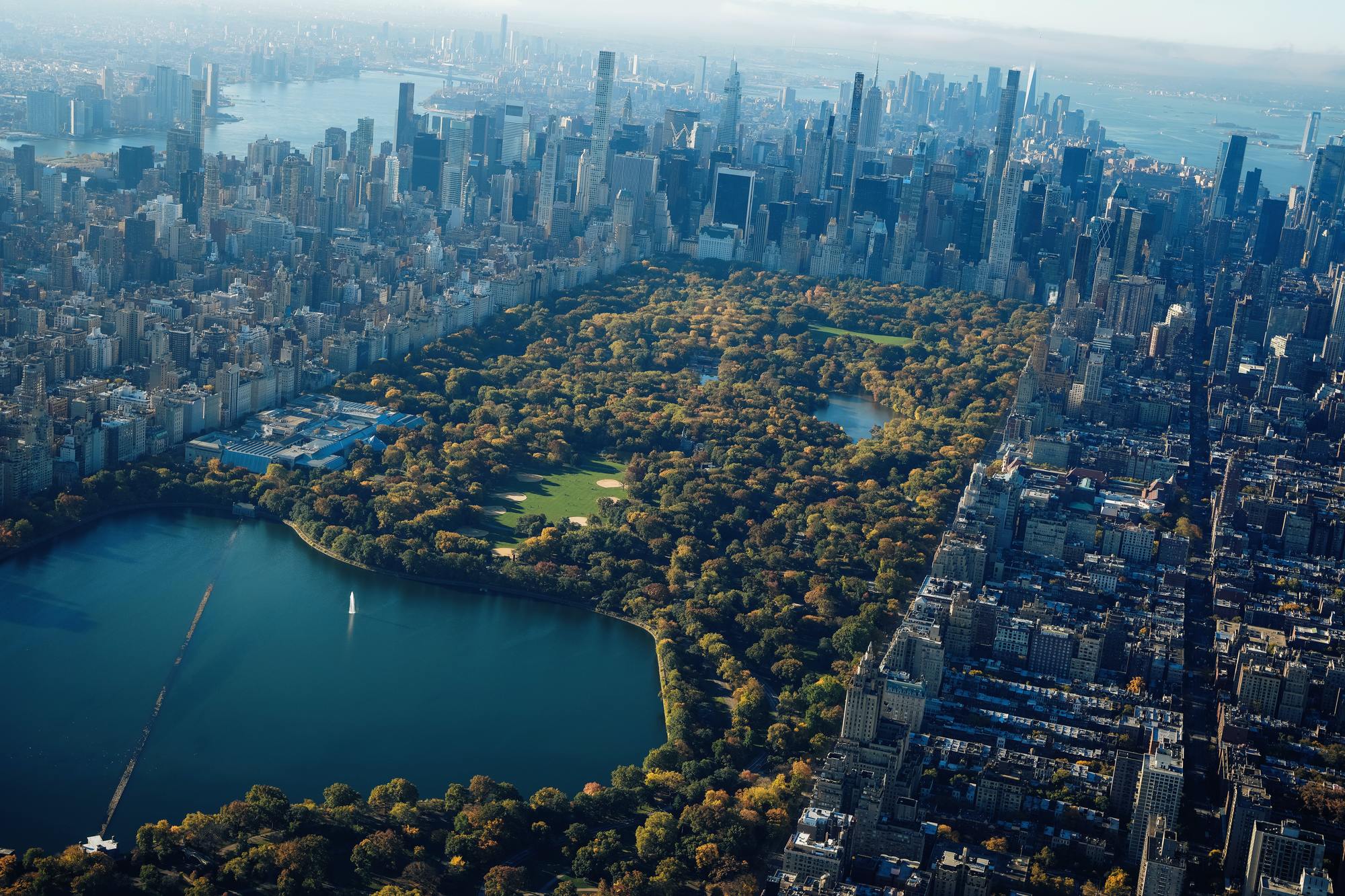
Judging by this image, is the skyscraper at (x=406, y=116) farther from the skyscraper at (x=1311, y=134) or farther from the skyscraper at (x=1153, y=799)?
the skyscraper at (x=1311, y=134)

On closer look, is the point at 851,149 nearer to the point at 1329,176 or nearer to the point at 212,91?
the point at 1329,176

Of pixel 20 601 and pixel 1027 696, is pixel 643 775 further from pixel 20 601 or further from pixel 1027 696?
pixel 20 601

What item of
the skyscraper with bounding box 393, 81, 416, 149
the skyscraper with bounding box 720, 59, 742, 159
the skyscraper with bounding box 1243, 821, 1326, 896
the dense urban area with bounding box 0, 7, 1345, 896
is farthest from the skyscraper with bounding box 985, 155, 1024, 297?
the skyscraper with bounding box 1243, 821, 1326, 896

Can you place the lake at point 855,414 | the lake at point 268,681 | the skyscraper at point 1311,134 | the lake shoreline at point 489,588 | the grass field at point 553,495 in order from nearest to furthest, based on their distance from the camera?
the lake at point 268,681 → the lake shoreline at point 489,588 → the grass field at point 553,495 → the lake at point 855,414 → the skyscraper at point 1311,134

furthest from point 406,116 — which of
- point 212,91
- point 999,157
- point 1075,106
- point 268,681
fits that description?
point 1075,106

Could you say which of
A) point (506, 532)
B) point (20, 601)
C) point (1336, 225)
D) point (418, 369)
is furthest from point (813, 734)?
point (1336, 225)

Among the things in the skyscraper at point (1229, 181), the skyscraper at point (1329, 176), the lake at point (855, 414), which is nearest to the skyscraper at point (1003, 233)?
the lake at point (855, 414)
